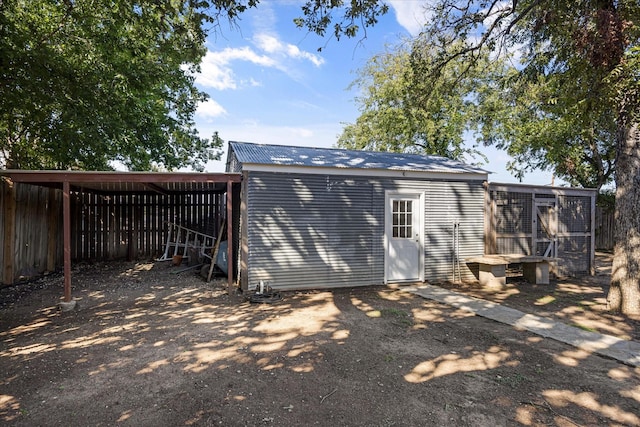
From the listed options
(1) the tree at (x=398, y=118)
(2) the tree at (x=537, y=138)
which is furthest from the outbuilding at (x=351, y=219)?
(1) the tree at (x=398, y=118)

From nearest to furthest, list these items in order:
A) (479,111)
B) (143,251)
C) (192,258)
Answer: (192,258)
(143,251)
(479,111)

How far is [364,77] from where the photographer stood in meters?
19.2

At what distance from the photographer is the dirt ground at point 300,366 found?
2648 millimetres

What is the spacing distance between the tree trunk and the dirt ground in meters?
0.41

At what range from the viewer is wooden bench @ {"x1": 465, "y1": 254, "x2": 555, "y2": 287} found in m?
7.37

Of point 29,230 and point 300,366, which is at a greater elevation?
point 29,230

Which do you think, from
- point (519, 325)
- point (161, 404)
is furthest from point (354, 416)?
point (519, 325)

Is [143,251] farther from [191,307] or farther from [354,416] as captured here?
[354,416]

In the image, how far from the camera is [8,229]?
22.0 feet

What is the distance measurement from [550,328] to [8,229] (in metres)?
9.62

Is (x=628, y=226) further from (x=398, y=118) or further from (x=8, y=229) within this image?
(x=398, y=118)

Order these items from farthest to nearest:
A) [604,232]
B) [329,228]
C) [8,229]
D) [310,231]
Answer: [604,232]
[329,228]
[310,231]
[8,229]

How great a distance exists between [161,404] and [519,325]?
15.0 feet

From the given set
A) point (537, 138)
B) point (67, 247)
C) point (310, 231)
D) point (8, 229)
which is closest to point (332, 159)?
point (310, 231)
